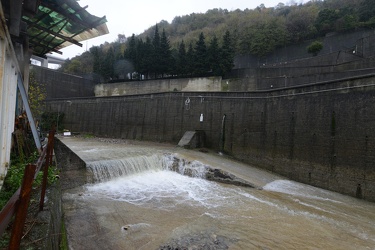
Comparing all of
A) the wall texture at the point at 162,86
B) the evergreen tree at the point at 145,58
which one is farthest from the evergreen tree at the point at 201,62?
the evergreen tree at the point at 145,58

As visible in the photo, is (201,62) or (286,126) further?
(201,62)

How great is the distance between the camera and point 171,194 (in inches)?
310

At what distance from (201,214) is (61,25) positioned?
591cm

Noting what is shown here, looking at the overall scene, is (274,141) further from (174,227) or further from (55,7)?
(55,7)

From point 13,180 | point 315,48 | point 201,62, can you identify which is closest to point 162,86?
point 201,62

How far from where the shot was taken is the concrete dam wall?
9266mm

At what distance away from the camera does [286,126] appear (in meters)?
12.0

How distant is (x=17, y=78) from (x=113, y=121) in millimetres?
15878

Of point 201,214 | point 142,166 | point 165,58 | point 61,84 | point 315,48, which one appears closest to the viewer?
point 201,214

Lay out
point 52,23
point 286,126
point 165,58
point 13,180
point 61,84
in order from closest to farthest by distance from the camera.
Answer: point 13,180
point 52,23
point 286,126
point 61,84
point 165,58

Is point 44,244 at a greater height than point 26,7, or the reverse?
point 26,7

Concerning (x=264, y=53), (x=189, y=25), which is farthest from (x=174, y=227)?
(x=189, y=25)

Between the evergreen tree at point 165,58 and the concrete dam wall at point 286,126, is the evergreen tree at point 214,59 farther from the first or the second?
the concrete dam wall at point 286,126

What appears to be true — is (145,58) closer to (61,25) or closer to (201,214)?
(61,25)
